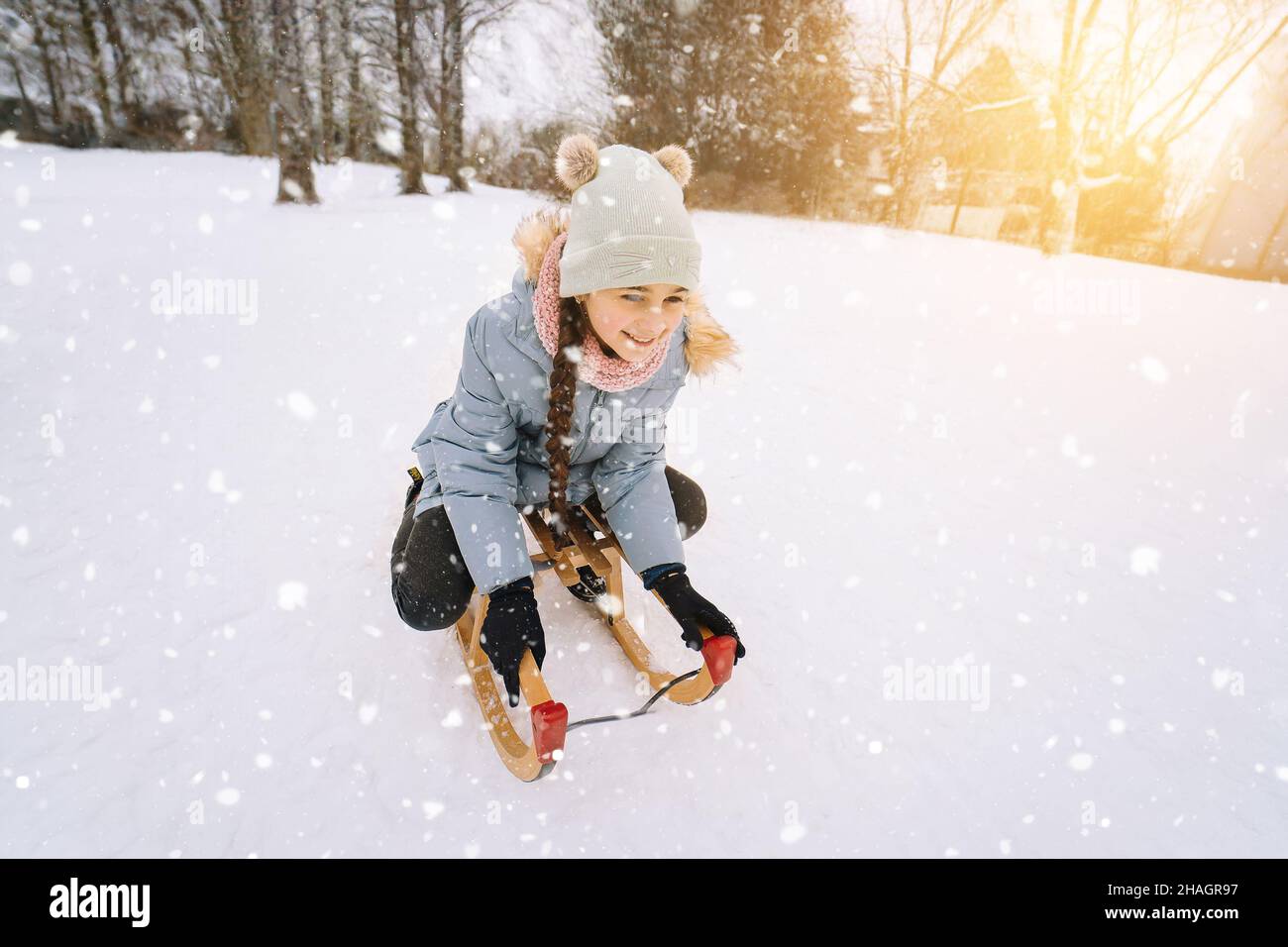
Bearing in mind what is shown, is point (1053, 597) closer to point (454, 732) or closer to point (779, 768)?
point (779, 768)

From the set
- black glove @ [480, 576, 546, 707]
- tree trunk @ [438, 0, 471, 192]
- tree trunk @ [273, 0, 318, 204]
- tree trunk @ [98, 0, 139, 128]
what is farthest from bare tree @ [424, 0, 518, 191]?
black glove @ [480, 576, 546, 707]

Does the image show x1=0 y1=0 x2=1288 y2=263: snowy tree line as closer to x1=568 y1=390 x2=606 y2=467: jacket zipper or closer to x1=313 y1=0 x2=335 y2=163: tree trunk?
x1=313 y1=0 x2=335 y2=163: tree trunk

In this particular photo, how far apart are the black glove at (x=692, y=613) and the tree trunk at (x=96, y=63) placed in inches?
708

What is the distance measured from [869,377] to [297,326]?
3927 millimetres

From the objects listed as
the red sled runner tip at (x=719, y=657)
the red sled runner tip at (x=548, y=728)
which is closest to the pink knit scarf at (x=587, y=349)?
the red sled runner tip at (x=719, y=657)

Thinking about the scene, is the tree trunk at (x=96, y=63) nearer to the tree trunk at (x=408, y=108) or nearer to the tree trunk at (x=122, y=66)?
the tree trunk at (x=122, y=66)

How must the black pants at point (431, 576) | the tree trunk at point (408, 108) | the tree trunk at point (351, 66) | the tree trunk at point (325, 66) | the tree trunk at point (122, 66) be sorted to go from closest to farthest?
the black pants at point (431, 576) → the tree trunk at point (325, 66) → the tree trunk at point (351, 66) → the tree trunk at point (408, 108) → the tree trunk at point (122, 66)

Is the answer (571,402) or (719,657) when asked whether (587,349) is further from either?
(719,657)

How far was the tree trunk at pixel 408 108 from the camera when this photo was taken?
33.8ft

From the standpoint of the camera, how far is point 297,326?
4.19 meters
